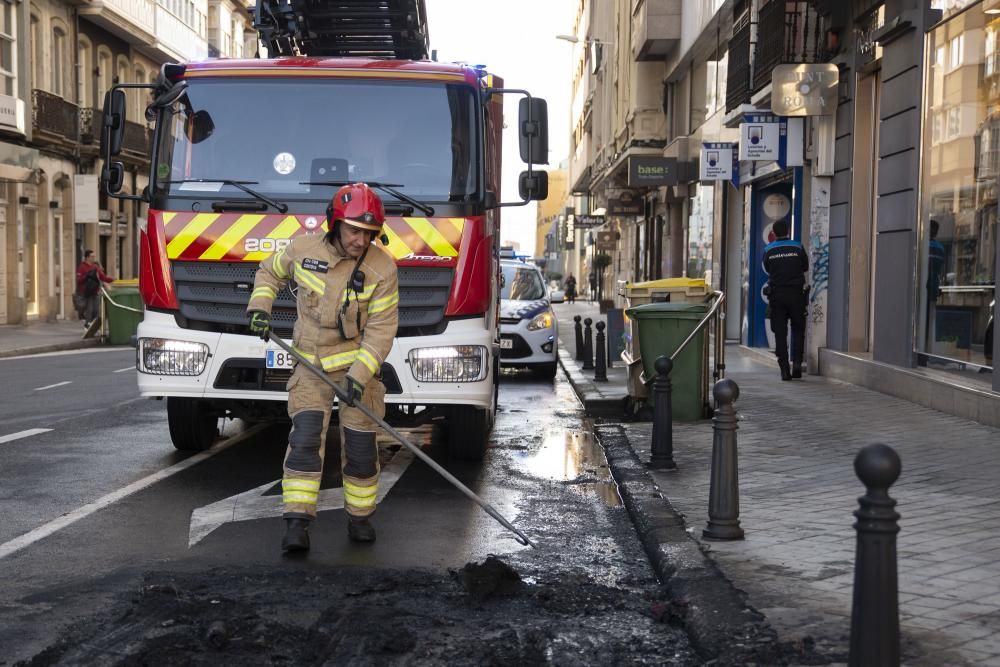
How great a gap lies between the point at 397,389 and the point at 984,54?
21.0ft

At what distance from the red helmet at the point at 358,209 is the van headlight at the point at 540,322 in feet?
36.8

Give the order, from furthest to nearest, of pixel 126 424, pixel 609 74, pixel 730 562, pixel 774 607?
pixel 609 74, pixel 126 424, pixel 730 562, pixel 774 607

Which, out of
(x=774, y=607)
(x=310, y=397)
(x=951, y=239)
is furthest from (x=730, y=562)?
(x=951, y=239)

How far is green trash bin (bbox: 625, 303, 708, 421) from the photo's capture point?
11.5 m

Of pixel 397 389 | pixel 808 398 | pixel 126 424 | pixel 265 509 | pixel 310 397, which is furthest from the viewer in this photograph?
pixel 808 398

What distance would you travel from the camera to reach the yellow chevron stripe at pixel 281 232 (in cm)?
869

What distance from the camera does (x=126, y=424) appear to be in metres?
11.5

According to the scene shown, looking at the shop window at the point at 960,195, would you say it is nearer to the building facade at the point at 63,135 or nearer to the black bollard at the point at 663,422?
the black bollard at the point at 663,422

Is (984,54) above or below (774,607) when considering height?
above

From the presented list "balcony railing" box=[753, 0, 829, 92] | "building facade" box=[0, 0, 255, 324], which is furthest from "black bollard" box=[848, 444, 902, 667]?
"building facade" box=[0, 0, 255, 324]

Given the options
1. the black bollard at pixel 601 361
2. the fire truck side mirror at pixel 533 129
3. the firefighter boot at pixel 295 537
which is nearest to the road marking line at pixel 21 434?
the fire truck side mirror at pixel 533 129

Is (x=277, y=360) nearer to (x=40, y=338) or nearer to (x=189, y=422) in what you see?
(x=189, y=422)

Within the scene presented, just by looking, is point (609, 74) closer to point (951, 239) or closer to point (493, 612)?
point (951, 239)

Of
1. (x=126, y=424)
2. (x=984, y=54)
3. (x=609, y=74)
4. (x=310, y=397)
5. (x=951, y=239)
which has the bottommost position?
(x=126, y=424)
